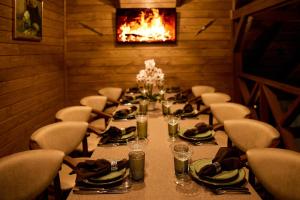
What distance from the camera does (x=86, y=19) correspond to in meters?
5.46

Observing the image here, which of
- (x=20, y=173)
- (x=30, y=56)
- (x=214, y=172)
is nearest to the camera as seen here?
(x=214, y=172)

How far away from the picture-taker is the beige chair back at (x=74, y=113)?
9.39ft

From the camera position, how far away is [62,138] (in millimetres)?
2297

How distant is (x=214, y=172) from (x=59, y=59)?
4.34m

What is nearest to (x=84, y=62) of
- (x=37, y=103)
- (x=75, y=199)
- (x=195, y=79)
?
(x=37, y=103)

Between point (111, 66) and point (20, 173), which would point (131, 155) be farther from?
point (111, 66)

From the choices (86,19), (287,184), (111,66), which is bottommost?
(287,184)

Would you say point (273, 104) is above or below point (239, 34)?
below

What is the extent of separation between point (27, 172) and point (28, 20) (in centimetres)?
263

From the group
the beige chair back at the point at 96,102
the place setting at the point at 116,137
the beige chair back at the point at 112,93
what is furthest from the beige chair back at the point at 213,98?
the place setting at the point at 116,137

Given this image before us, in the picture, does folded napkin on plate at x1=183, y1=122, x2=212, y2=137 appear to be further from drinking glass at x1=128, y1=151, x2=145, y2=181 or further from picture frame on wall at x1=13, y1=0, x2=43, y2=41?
picture frame on wall at x1=13, y1=0, x2=43, y2=41

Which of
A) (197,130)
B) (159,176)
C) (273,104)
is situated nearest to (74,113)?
(197,130)

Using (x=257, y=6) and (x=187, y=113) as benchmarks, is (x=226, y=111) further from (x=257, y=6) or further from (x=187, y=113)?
(x=257, y=6)

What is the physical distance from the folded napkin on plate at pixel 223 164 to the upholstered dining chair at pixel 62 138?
996 mm
